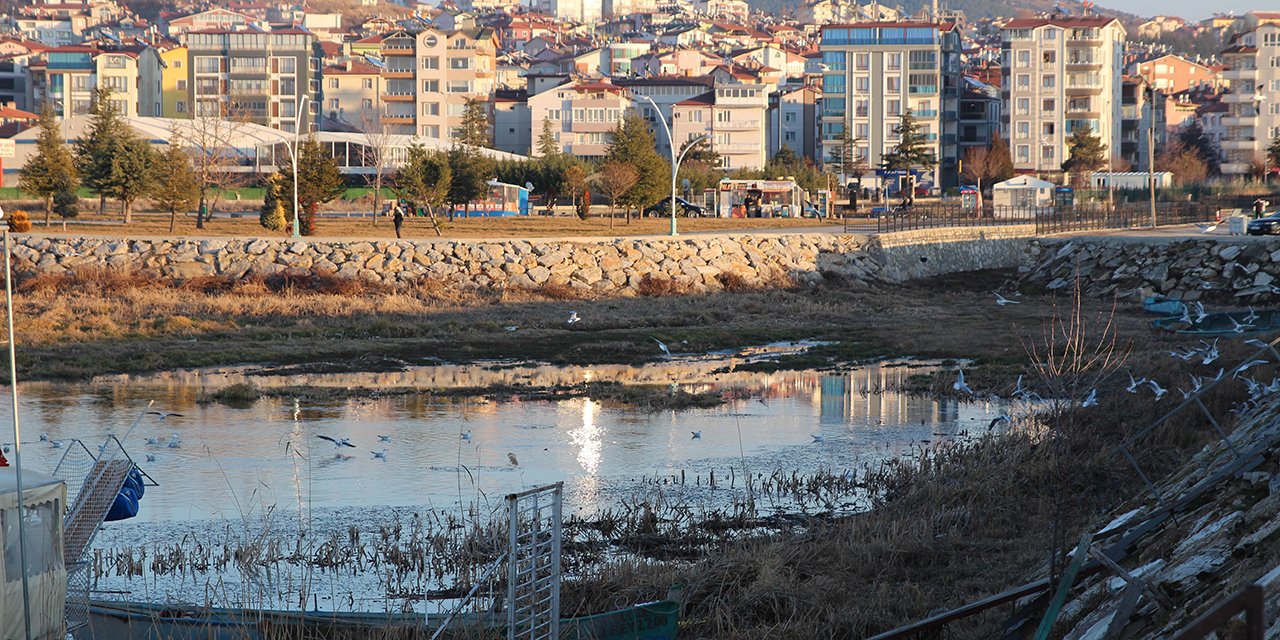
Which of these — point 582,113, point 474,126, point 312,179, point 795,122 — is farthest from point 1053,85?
point 312,179

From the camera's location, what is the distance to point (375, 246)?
3647 cm

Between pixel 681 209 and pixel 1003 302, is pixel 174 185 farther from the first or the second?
pixel 1003 302

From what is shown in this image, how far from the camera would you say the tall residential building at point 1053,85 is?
90312 mm

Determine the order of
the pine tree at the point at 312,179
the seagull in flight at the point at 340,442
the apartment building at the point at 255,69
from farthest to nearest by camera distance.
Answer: the apartment building at the point at 255,69 < the pine tree at the point at 312,179 < the seagull in flight at the point at 340,442

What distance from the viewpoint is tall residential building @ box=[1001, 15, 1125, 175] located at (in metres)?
90.3

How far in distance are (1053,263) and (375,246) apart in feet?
63.3

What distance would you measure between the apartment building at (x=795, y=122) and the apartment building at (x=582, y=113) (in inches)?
556

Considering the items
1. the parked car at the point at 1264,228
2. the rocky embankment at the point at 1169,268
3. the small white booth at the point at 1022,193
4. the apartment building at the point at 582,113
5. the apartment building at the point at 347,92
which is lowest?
the rocky embankment at the point at 1169,268

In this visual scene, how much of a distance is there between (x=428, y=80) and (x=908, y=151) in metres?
40.1

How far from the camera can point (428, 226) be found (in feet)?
159

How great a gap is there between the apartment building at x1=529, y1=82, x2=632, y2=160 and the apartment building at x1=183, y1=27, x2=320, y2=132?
66.9ft

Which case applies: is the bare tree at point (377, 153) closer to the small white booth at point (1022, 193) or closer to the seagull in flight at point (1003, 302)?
the small white booth at point (1022, 193)

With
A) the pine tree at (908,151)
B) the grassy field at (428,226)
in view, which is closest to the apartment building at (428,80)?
the pine tree at (908,151)

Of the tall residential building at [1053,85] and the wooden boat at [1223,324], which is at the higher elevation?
the tall residential building at [1053,85]
